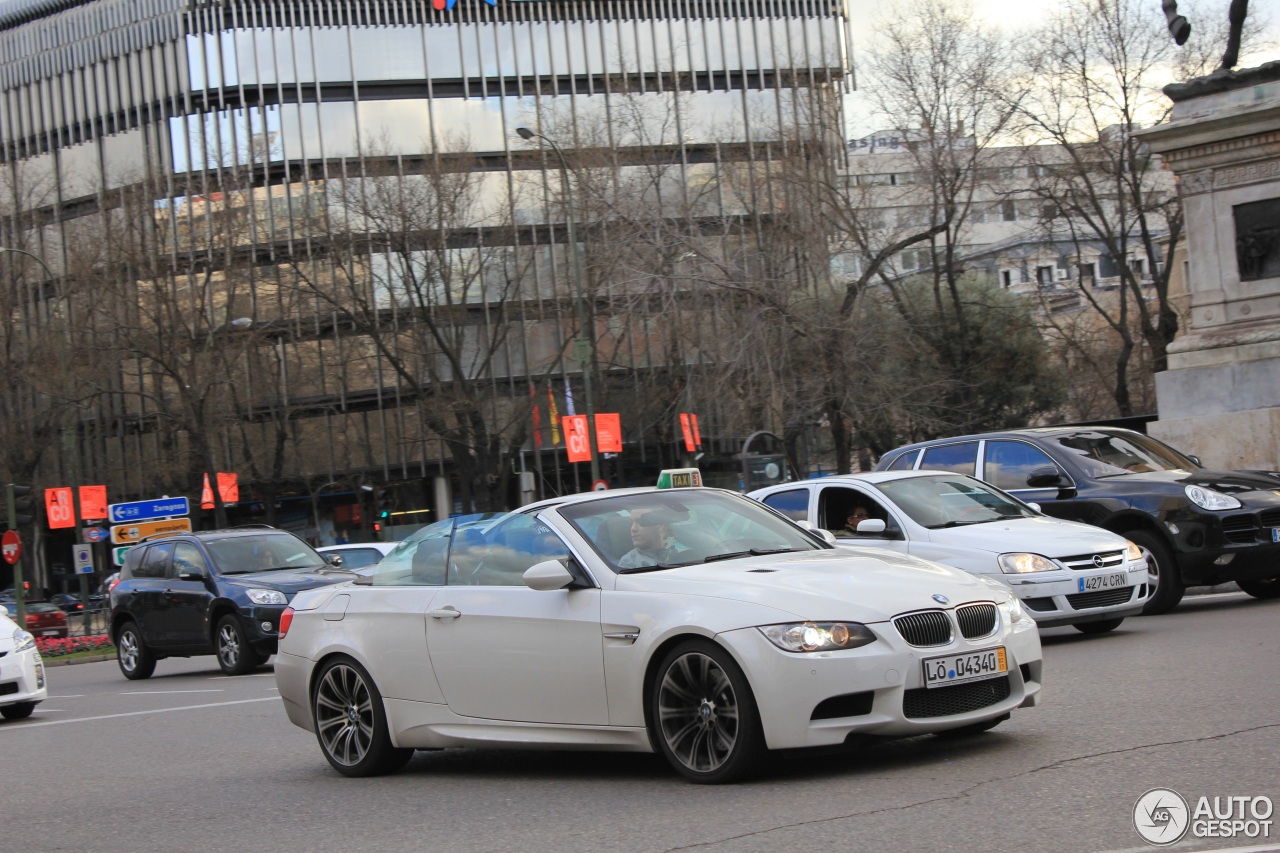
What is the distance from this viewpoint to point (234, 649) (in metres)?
18.0

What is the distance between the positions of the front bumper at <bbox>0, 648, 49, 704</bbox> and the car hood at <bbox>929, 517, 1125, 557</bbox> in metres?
8.50

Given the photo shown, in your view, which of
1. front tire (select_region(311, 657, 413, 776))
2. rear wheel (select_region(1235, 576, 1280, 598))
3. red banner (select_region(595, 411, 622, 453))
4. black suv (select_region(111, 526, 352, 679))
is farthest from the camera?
red banner (select_region(595, 411, 622, 453))

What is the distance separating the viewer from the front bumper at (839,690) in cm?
653

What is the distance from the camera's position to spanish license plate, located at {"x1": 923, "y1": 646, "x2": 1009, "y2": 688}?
21.9 feet

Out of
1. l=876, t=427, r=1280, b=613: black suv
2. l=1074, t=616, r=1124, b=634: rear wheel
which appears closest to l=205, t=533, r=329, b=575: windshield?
l=876, t=427, r=1280, b=613: black suv

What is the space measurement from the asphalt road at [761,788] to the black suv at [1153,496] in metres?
2.32

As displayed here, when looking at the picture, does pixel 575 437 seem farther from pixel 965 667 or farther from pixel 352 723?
pixel 965 667

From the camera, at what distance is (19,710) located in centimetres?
1471

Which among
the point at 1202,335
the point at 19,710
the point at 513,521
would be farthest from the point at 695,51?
the point at 513,521

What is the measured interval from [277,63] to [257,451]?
15.0 meters

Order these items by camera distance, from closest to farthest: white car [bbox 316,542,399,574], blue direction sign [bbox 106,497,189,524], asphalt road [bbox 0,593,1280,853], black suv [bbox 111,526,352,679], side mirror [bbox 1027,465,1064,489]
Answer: asphalt road [bbox 0,593,1280,853], side mirror [bbox 1027,465,1064,489], black suv [bbox 111,526,352,679], white car [bbox 316,542,399,574], blue direction sign [bbox 106,497,189,524]

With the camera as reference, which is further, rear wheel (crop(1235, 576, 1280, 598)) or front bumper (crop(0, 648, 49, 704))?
rear wheel (crop(1235, 576, 1280, 598))

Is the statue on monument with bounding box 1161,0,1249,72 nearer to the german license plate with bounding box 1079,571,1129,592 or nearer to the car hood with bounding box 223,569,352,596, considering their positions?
the german license plate with bounding box 1079,571,1129,592

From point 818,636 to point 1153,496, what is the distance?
8.04 m
